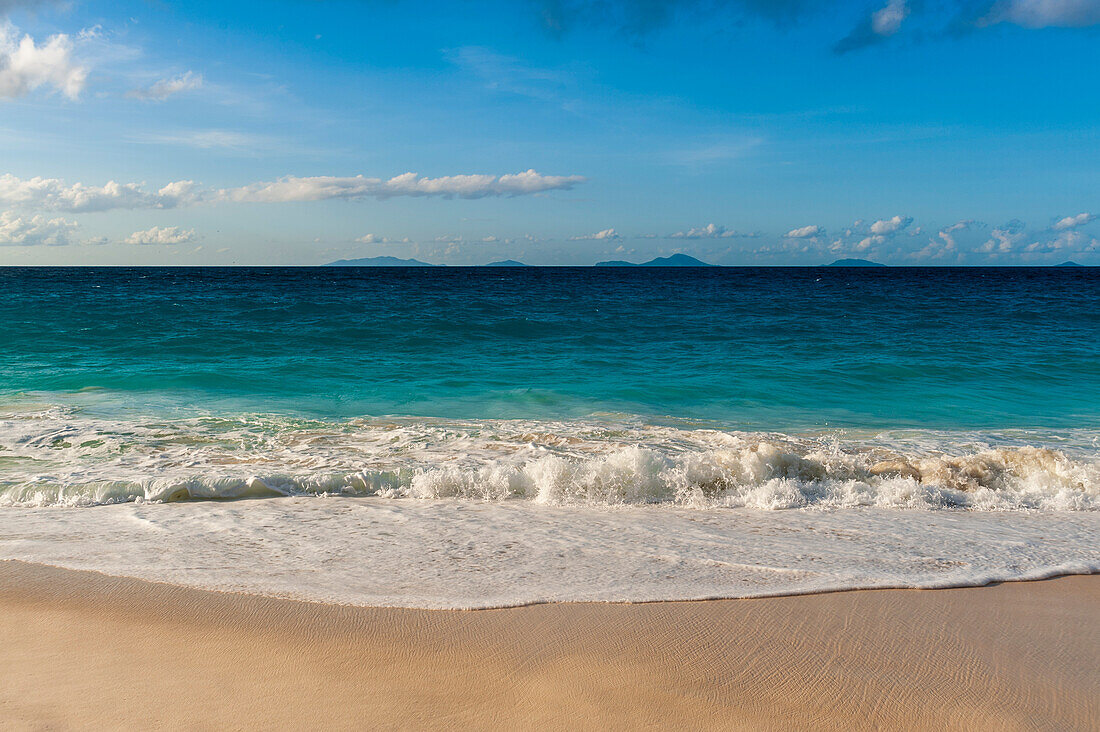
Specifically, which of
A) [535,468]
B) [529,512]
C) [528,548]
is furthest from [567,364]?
[528,548]

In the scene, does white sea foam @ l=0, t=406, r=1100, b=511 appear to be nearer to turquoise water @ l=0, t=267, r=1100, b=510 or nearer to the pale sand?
turquoise water @ l=0, t=267, r=1100, b=510

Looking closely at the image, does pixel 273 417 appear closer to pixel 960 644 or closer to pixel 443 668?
pixel 443 668

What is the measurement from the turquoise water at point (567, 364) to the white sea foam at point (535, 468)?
1669 millimetres

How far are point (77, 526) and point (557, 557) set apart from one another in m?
3.91

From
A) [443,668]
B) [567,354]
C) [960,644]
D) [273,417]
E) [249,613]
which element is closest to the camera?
[443,668]

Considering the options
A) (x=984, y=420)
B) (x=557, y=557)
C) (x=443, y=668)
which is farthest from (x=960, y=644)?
(x=984, y=420)

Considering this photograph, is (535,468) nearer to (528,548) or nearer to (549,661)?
(528,548)

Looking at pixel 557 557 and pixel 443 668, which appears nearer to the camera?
pixel 443 668

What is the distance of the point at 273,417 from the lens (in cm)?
1000

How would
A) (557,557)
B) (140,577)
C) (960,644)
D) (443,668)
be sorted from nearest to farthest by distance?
(443,668) < (960,644) < (140,577) < (557,557)

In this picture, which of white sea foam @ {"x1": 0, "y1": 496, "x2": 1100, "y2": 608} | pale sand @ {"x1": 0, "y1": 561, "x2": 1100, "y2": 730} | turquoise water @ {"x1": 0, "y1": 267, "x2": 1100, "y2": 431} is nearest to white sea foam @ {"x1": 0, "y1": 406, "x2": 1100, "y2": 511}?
white sea foam @ {"x1": 0, "y1": 496, "x2": 1100, "y2": 608}

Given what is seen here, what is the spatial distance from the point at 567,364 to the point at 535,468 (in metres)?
9.34

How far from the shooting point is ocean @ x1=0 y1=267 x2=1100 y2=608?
467 cm

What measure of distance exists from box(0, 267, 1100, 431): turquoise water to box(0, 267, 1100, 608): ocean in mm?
124
